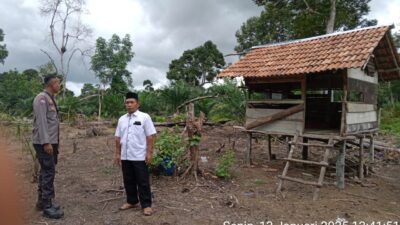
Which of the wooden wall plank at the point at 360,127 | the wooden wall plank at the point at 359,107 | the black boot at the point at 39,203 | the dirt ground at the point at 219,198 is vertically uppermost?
the wooden wall plank at the point at 359,107

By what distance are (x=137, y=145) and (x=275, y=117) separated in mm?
4089

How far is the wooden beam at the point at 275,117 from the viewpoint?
7.74 metres

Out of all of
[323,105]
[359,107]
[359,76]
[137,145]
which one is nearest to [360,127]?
[359,107]

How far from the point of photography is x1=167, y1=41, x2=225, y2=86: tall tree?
33.7 m

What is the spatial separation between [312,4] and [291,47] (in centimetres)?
1044

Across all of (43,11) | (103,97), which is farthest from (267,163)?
(43,11)

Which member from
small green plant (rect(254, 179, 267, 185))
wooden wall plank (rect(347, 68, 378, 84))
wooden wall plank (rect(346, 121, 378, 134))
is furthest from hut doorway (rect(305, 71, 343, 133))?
small green plant (rect(254, 179, 267, 185))

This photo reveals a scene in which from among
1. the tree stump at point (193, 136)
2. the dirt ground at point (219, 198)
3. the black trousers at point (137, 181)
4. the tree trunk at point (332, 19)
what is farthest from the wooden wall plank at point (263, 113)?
the tree trunk at point (332, 19)

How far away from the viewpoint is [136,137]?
489 centimetres

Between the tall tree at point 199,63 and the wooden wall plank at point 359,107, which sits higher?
the tall tree at point 199,63

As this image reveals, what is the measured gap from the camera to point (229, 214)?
17.2 feet

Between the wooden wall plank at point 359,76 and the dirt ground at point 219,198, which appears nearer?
the dirt ground at point 219,198

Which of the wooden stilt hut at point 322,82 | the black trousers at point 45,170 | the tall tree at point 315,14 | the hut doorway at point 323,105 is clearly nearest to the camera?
the black trousers at point 45,170

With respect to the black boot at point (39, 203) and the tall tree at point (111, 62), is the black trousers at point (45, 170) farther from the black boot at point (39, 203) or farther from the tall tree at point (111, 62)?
the tall tree at point (111, 62)
